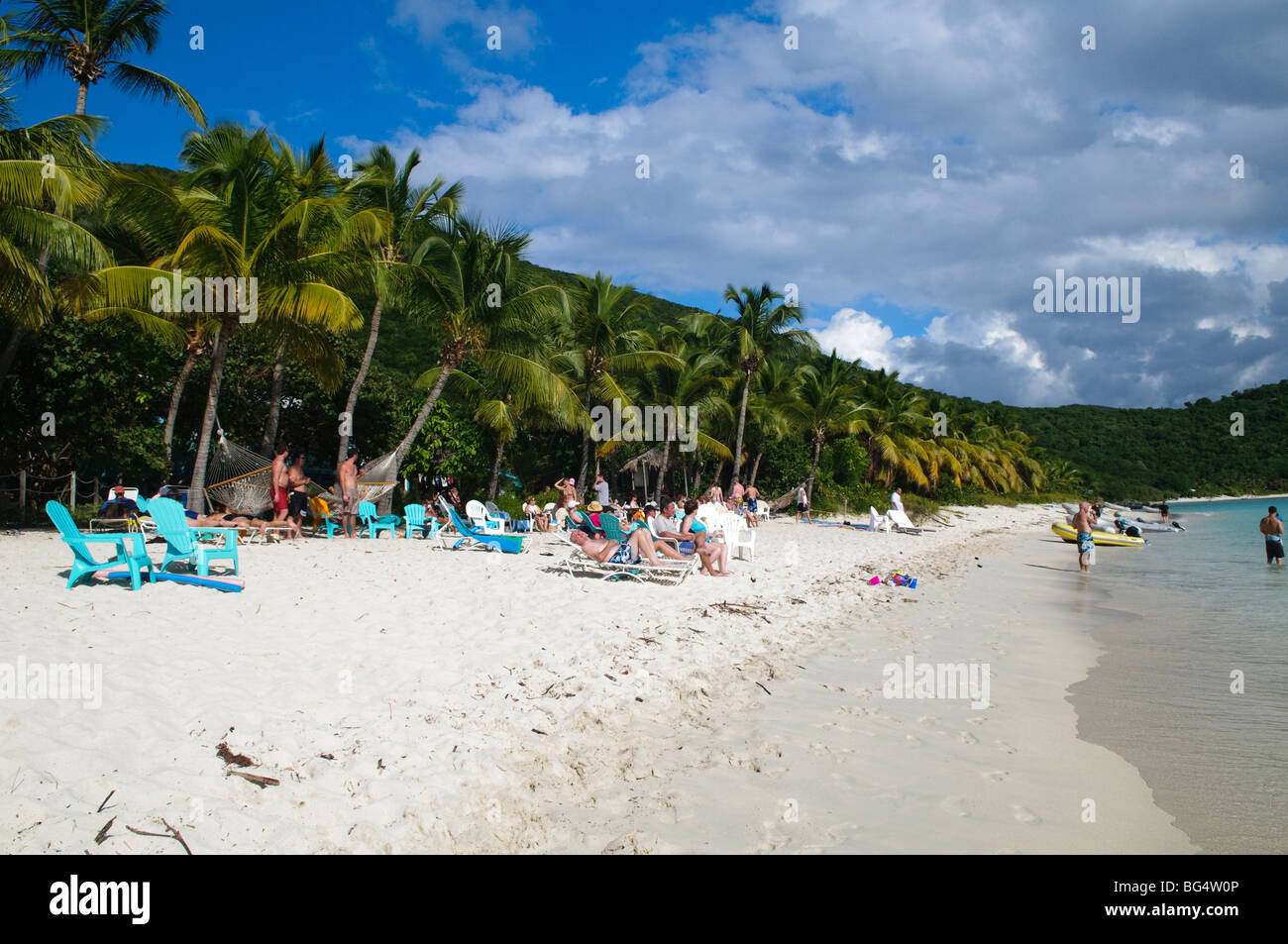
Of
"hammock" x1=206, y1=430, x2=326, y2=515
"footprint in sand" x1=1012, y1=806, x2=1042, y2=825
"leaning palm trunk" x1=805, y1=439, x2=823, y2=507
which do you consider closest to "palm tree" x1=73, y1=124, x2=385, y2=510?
"hammock" x1=206, y1=430, x2=326, y2=515

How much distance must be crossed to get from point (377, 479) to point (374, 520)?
1.39 m

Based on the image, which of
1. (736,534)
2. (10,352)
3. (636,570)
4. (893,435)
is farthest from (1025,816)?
(893,435)

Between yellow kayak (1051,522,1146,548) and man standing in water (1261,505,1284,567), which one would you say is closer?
man standing in water (1261,505,1284,567)

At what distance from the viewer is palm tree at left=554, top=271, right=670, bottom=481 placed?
21156 millimetres

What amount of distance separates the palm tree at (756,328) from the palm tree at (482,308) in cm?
932

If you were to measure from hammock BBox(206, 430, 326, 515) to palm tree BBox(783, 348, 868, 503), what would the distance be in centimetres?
1903

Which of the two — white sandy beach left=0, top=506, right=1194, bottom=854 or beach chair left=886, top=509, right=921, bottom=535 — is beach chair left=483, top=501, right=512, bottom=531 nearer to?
white sandy beach left=0, top=506, right=1194, bottom=854

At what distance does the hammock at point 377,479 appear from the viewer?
45.8 ft

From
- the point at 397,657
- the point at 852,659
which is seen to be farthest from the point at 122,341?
the point at 852,659

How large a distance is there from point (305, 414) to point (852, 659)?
15.0 meters

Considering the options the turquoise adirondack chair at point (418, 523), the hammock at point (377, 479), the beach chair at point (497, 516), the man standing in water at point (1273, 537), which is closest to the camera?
the turquoise adirondack chair at point (418, 523)

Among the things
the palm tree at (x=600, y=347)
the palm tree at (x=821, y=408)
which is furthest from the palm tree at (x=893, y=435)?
the palm tree at (x=600, y=347)

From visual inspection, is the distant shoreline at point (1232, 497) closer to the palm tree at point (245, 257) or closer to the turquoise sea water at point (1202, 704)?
the turquoise sea water at point (1202, 704)
